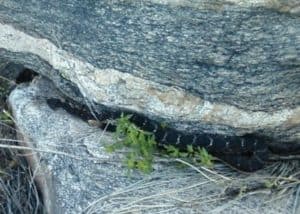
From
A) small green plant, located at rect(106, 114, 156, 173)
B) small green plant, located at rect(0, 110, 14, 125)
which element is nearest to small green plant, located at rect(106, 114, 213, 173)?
small green plant, located at rect(106, 114, 156, 173)

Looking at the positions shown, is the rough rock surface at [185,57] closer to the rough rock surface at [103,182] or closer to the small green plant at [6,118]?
the rough rock surface at [103,182]

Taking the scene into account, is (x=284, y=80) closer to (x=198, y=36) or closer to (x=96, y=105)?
(x=198, y=36)

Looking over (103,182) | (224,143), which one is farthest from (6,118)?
(224,143)

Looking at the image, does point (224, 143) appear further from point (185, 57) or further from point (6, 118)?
point (6, 118)

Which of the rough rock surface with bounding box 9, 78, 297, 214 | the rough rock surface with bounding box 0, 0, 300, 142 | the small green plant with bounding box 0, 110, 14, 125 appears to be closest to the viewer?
the rough rock surface with bounding box 0, 0, 300, 142

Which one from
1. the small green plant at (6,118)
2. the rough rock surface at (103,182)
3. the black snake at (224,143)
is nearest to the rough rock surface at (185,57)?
the black snake at (224,143)

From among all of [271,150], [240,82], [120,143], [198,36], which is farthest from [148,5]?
[271,150]

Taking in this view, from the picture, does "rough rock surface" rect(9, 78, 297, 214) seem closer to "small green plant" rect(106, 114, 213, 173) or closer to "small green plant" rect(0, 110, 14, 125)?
"small green plant" rect(106, 114, 213, 173)
